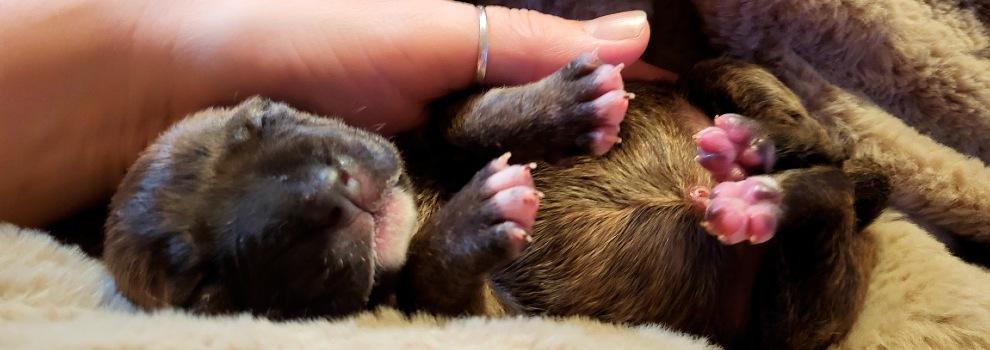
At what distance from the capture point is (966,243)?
1626 millimetres

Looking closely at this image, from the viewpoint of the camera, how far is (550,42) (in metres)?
1.50

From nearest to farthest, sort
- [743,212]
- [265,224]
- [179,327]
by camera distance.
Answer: [179,327] < [265,224] < [743,212]

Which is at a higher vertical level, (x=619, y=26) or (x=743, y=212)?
(x=619, y=26)

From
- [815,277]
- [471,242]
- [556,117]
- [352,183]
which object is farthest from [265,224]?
[815,277]

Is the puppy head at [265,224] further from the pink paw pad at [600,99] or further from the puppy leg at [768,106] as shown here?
the puppy leg at [768,106]

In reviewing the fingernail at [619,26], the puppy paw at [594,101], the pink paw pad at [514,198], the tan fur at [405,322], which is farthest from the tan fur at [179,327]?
the fingernail at [619,26]

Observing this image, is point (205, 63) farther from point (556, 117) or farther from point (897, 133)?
point (897, 133)

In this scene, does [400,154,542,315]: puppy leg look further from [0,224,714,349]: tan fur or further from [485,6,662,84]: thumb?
[485,6,662,84]: thumb

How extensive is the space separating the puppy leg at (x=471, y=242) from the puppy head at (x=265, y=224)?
5 centimetres

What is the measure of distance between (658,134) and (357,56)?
556 millimetres

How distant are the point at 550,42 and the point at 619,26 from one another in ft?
0.43

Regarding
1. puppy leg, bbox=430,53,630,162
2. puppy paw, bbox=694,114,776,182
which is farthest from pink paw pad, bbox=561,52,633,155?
puppy paw, bbox=694,114,776,182

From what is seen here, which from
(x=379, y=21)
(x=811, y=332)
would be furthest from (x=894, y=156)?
(x=379, y=21)

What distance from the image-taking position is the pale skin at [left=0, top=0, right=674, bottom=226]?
1.41m
